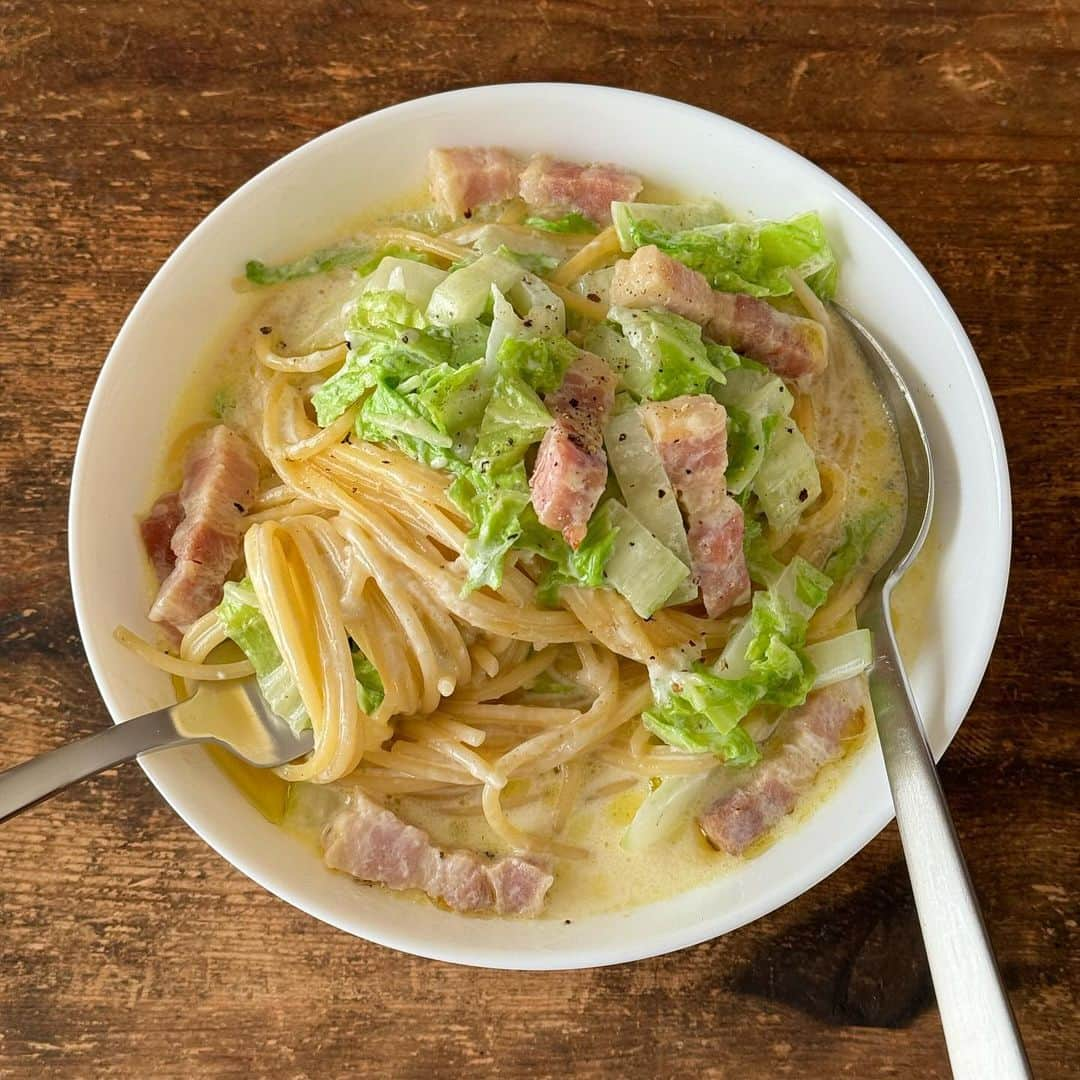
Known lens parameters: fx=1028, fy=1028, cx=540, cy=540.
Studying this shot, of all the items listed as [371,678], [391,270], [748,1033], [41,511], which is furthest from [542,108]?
[748,1033]

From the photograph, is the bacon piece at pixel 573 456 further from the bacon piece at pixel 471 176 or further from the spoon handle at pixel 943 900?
the spoon handle at pixel 943 900

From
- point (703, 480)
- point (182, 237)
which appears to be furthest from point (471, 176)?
point (703, 480)

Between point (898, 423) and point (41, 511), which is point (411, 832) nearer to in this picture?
point (41, 511)

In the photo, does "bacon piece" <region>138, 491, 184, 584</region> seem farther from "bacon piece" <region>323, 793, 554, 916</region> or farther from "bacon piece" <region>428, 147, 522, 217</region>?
"bacon piece" <region>428, 147, 522, 217</region>

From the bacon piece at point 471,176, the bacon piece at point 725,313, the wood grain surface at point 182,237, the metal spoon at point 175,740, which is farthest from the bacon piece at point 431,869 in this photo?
the bacon piece at point 471,176

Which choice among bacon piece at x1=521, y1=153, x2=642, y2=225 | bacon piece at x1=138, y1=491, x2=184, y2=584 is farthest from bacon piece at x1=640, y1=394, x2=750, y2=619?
bacon piece at x1=138, y1=491, x2=184, y2=584

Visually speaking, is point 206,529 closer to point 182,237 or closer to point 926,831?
point 182,237
